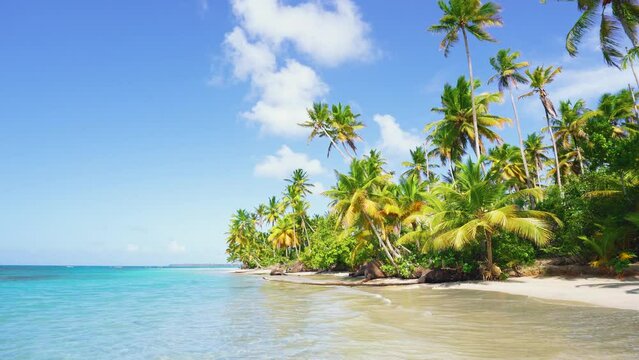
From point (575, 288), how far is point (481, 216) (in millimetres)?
5267

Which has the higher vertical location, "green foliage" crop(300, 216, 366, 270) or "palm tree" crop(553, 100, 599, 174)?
"palm tree" crop(553, 100, 599, 174)

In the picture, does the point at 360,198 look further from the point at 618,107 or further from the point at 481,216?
the point at 618,107

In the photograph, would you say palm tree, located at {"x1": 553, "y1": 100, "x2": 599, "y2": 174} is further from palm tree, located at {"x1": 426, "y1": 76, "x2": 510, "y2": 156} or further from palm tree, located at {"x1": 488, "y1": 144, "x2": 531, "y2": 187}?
palm tree, located at {"x1": 426, "y1": 76, "x2": 510, "y2": 156}

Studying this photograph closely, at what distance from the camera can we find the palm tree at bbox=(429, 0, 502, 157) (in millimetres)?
25203

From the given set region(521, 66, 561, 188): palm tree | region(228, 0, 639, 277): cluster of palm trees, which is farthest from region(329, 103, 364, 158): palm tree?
region(521, 66, 561, 188): palm tree

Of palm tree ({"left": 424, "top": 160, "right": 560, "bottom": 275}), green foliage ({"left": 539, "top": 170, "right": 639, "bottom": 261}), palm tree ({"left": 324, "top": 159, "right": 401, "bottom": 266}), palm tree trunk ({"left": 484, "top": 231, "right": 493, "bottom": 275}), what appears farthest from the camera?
palm tree ({"left": 324, "top": 159, "right": 401, "bottom": 266})

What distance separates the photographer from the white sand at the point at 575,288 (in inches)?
460

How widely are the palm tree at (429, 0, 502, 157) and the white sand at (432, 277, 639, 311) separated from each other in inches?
363

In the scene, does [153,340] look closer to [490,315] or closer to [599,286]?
[490,315]

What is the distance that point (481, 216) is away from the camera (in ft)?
62.8

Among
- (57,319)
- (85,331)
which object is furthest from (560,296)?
(57,319)

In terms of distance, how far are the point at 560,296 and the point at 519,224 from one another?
470 centimetres

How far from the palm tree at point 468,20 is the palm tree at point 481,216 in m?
5.60

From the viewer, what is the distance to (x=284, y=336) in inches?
357
